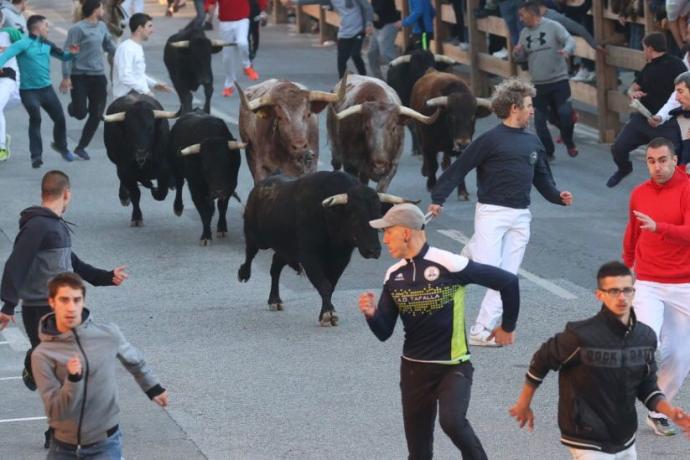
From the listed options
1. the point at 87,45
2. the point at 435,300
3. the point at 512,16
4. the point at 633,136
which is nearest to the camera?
the point at 435,300

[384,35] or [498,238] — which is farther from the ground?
[498,238]

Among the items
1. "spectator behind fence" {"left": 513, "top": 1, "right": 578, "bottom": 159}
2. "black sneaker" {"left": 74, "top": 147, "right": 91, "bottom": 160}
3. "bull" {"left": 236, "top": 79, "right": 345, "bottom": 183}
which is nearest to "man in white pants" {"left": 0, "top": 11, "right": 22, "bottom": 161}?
"black sneaker" {"left": 74, "top": 147, "right": 91, "bottom": 160}

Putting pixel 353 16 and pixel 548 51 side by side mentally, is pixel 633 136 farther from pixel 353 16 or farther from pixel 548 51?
pixel 353 16

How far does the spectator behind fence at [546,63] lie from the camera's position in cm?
2162

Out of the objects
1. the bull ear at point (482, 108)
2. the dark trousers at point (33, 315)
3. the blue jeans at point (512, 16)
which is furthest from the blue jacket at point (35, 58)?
the dark trousers at point (33, 315)

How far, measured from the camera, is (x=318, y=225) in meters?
13.8

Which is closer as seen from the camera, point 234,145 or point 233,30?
point 234,145

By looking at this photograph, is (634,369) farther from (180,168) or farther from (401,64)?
(401,64)

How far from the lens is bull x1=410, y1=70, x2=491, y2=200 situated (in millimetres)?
19422

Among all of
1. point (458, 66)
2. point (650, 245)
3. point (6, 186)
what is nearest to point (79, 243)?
point (6, 186)

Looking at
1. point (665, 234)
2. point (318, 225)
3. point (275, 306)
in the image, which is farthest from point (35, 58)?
point (665, 234)

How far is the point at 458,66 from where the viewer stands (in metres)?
31.9

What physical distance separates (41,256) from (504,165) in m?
3.91

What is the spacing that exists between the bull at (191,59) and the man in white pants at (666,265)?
50.8 ft
